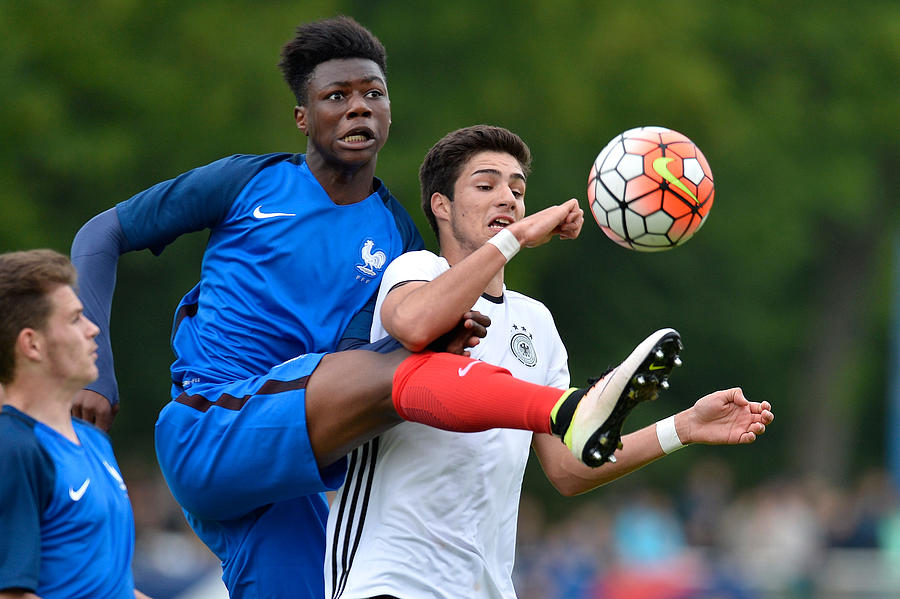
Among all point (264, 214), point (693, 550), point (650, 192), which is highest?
point (650, 192)

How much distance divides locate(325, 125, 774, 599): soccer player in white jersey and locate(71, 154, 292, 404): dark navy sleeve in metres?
0.84

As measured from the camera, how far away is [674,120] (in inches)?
704

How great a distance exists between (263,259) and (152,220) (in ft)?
1.72

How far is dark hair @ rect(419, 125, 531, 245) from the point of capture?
5.74 m

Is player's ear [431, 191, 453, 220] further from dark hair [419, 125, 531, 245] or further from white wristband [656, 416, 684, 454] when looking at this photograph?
white wristband [656, 416, 684, 454]

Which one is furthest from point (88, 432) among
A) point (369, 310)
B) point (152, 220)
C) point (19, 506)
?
point (369, 310)

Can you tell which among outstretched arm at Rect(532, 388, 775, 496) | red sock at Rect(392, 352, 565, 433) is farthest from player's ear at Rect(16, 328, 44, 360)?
outstretched arm at Rect(532, 388, 775, 496)

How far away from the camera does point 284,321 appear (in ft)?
18.6

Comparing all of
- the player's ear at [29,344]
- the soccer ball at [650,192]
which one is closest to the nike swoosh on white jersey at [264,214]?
the soccer ball at [650,192]

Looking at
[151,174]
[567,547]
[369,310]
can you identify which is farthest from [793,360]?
[369,310]

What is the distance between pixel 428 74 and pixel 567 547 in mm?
6131

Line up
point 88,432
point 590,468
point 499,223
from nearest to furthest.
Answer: point 88,432 < point 499,223 < point 590,468

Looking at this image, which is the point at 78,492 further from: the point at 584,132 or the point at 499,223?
the point at 584,132

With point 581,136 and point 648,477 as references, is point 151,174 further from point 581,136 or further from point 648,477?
point 648,477
